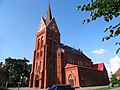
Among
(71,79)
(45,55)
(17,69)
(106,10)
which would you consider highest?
(45,55)

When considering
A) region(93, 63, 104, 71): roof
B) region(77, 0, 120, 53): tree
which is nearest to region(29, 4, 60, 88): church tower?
region(93, 63, 104, 71): roof

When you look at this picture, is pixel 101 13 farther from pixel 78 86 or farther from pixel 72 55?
pixel 72 55

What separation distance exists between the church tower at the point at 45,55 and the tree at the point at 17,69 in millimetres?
19310

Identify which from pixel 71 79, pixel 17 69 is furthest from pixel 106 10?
pixel 17 69

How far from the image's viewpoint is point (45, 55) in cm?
4475

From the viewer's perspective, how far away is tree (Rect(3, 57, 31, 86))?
2495 inches

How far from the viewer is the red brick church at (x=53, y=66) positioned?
138 feet

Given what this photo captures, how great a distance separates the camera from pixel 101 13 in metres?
3.90

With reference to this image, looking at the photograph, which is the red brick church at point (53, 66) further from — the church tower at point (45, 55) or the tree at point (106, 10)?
the tree at point (106, 10)

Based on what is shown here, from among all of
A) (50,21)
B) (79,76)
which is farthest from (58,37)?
(79,76)

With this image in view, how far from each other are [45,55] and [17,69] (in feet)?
89.8

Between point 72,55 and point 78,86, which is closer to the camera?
point 78,86

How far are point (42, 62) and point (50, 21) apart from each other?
54.0 ft

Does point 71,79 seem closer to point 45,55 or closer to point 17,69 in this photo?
point 45,55
